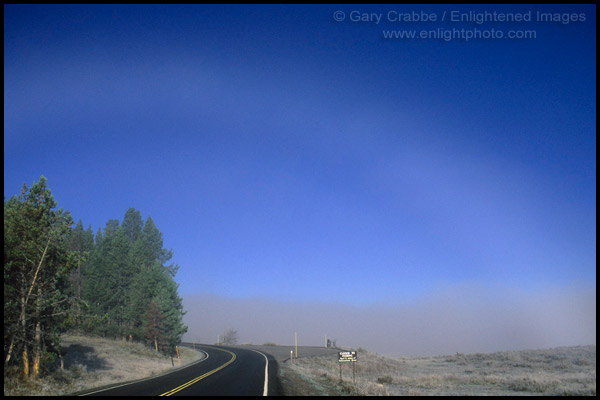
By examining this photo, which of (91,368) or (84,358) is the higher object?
(91,368)

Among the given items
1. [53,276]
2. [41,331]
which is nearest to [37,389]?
[41,331]

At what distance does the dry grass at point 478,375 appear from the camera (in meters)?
23.8

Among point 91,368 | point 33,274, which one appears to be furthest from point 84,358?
point 33,274

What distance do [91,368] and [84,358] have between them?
3269mm

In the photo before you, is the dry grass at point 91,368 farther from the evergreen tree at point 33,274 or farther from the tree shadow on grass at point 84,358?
the evergreen tree at point 33,274

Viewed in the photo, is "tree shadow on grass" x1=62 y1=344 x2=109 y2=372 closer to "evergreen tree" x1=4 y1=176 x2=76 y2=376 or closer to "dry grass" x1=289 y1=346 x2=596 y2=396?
"evergreen tree" x1=4 y1=176 x2=76 y2=376

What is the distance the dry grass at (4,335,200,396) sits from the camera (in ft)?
60.0

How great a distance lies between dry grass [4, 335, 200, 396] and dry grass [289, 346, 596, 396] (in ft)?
44.9

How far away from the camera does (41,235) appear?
20172 mm

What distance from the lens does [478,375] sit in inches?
1396

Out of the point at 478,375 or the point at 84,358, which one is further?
the point at 478,375

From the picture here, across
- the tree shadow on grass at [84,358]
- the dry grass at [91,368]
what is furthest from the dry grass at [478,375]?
the tree shadow on grass at [84,358]

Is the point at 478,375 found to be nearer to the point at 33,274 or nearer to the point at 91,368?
the point at 91,368

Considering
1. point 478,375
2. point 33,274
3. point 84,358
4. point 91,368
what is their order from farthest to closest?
point 478,375, point 84,358, point 91,368, point 33,274
